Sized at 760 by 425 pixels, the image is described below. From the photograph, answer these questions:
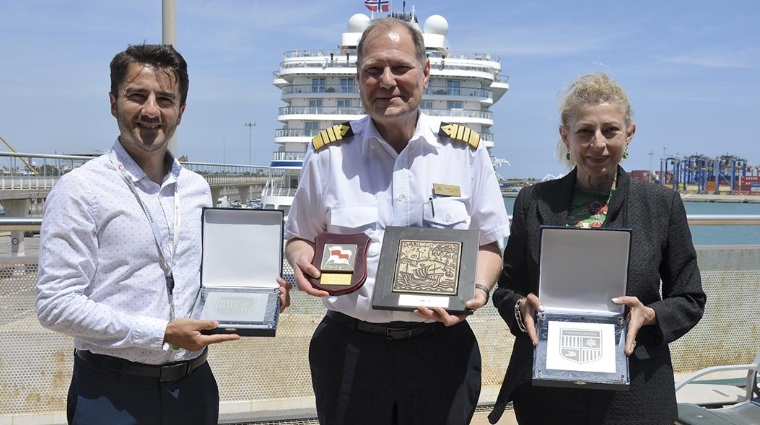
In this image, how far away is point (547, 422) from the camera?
89.4 inches

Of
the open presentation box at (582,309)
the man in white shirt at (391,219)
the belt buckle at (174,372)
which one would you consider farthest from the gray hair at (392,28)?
the belt buckle at (174,372)

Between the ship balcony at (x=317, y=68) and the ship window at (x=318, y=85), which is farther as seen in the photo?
the ship window at (x=318, y=85)

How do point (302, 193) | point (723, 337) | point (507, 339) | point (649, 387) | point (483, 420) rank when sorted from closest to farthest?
1. point (649, 387)
2. point (302, 193)
3. point (483, 420)
4. point (507, 339)
5. point (723, 337)

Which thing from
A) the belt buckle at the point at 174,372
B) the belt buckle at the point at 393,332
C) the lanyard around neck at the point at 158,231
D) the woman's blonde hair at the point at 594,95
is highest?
the woman's blonde hair at the point at 594,95

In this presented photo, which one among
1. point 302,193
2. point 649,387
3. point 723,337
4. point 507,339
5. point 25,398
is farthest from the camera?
point 723,337

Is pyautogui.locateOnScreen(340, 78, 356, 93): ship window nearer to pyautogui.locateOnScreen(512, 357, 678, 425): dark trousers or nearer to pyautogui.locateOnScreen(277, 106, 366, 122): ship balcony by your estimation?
pyautogui.locateOnScreen(277, 106, 366, 122): ship balcony

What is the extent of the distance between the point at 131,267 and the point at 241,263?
13.3 inches

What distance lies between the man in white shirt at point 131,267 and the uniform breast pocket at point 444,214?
76 cm

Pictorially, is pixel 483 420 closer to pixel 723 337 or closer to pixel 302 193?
pixel 723 337

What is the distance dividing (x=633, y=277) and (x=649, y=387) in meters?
0.35

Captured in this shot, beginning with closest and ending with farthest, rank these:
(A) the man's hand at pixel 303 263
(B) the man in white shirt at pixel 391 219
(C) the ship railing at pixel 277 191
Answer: (A) the man's hand at pixel 303 263
(B) the man in white shirt at pixel 391 219
(C) the ship railing at pixel 277 191

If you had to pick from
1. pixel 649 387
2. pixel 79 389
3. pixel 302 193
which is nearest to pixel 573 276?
pixel 649 387

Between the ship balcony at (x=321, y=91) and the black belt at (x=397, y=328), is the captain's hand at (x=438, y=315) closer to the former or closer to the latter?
the black belt at (x=397, y=328)

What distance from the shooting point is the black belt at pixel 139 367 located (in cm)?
206
